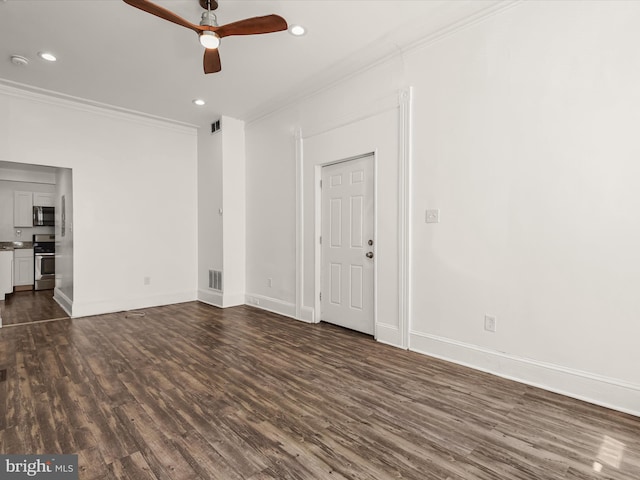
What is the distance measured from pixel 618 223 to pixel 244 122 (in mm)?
5186

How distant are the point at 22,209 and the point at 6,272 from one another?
161 centimetres

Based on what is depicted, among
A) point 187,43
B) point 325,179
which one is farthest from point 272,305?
point 187,43

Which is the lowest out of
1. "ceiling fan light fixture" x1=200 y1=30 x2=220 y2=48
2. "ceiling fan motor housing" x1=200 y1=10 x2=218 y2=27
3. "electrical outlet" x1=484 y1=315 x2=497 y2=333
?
"electrical outlet" x1=484 y1=315 x2=497 y2=333

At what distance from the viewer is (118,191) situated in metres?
5.35

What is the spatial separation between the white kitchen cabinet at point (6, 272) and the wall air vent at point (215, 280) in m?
3.96

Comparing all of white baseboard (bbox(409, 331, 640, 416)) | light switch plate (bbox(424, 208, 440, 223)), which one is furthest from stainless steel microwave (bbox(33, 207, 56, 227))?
white baseboard (bbox(409, 331, 640, 416))

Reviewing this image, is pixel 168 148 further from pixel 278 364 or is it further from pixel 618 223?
pixel 618 223

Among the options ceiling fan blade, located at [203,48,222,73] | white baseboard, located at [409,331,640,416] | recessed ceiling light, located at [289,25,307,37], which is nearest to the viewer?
white baseboard, located at [409,331,640,416]

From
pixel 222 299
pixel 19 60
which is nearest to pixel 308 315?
pixel 222 299

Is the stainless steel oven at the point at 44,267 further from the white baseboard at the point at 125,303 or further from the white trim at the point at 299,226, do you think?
the white trim at the point at 299,226

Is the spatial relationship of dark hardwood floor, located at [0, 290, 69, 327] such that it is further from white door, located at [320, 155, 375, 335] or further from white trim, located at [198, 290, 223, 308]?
white door, located at [320, 155, 375, 335]

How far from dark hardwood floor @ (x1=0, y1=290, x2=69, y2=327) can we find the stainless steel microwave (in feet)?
5.19

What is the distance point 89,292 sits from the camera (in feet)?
16.6
